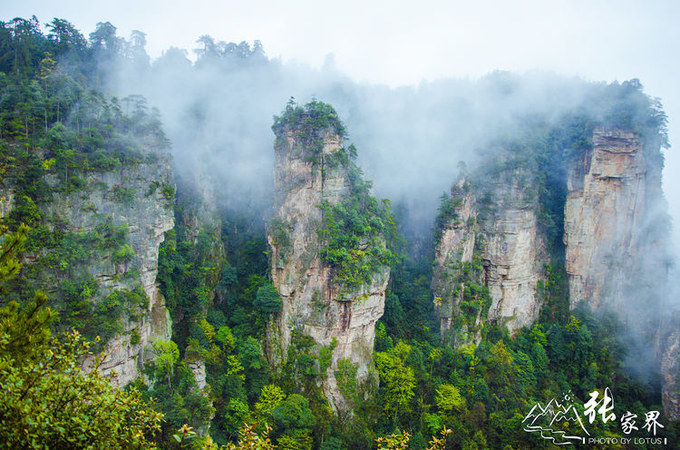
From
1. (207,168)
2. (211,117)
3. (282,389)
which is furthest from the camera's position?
(211,117)

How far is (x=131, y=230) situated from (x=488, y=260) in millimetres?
24271

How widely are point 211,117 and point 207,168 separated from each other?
17.0 ft

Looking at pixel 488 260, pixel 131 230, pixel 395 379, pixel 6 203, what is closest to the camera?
pixel 6 203

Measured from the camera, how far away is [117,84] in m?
29.0

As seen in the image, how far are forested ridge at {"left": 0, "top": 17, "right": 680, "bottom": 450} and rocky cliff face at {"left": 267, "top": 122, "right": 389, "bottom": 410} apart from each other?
28.6 inches

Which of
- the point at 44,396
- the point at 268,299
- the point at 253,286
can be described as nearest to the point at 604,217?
the point at 268,299

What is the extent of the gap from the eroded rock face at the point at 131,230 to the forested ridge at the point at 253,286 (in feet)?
0.43

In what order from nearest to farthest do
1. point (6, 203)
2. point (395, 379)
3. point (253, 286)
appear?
point (6, 203), point (395, 379), point (253, 286)

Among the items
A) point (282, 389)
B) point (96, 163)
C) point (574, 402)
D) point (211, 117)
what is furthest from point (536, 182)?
point (96, 163)

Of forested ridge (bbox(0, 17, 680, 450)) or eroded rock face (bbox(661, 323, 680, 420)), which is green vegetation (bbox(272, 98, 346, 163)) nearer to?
forested ridge (bbox(0, 17, 680, 450))

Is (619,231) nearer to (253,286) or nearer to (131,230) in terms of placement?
(253,286)

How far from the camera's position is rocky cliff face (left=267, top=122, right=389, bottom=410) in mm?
22969

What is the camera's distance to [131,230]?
19.1 m

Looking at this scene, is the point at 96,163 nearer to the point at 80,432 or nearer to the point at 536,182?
the point at 80,432
